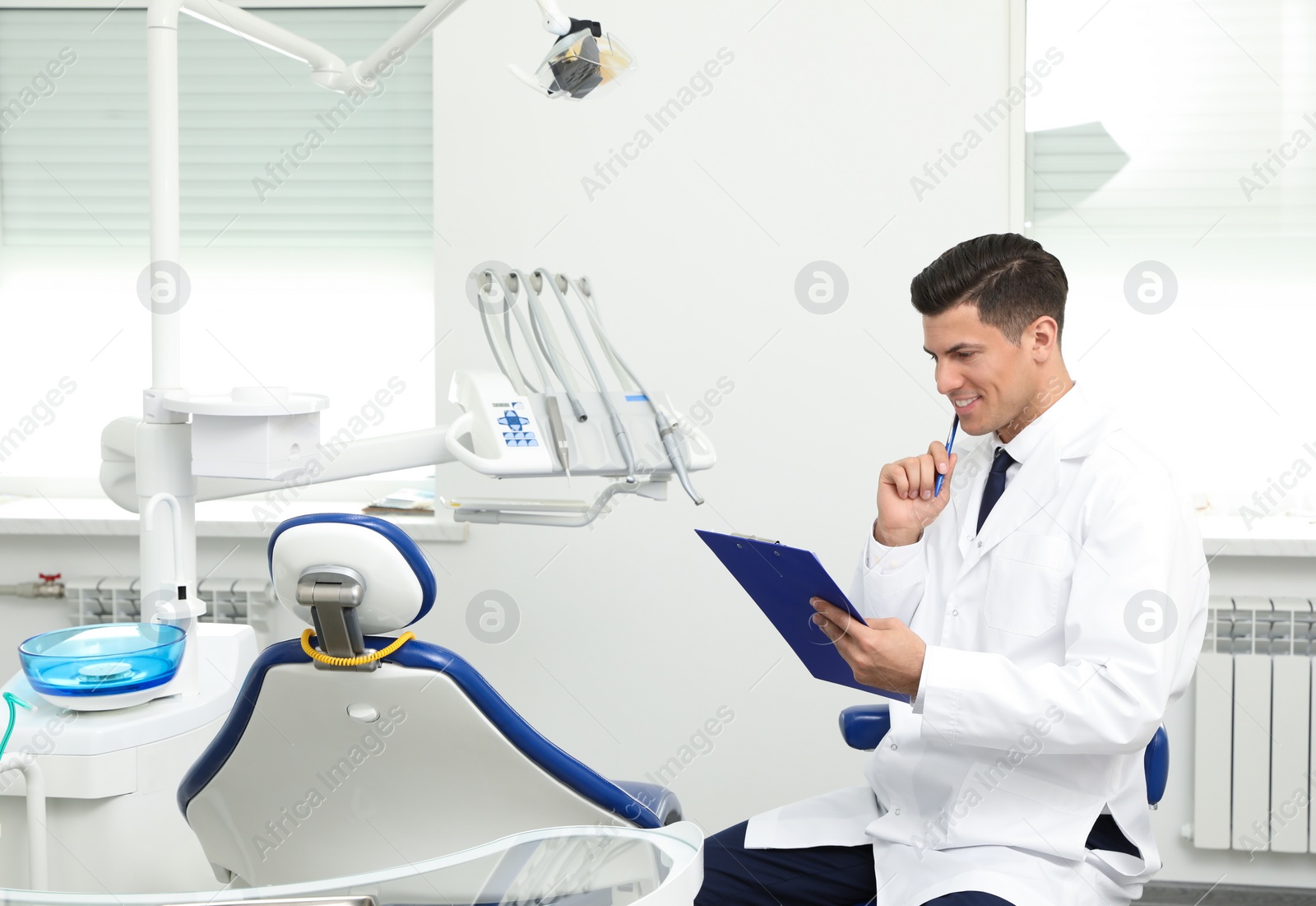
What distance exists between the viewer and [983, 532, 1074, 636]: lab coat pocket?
1482 mm

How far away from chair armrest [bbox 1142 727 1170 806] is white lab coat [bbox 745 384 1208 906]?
1 centimetres

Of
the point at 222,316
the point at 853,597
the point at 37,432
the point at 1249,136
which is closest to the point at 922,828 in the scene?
the point at 853,597

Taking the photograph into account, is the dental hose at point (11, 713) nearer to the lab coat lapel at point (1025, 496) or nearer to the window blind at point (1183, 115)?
the lab coat lapel at point (1025, 496)

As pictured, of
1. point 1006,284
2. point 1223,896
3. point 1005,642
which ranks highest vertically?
point 1006,284

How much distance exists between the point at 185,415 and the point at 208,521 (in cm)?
119

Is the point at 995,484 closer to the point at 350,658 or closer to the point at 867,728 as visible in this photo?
the point at 867,728

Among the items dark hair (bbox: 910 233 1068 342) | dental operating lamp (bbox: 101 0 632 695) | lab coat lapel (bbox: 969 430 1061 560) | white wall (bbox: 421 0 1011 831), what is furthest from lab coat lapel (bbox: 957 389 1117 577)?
white wall (bbox: 421 0 1011 831)

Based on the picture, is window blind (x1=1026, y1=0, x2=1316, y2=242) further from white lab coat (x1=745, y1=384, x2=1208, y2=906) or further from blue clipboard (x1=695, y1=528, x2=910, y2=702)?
blue clipboard (x1=695, y1=528, x2=910, y2=702)

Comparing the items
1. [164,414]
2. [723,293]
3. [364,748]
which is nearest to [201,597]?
[164,414]

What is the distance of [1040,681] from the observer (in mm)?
1348

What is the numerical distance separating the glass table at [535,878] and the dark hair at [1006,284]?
2.81ft

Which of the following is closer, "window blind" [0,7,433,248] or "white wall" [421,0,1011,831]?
"white wall" [421,0,1011,831]

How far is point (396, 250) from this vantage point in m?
2.89

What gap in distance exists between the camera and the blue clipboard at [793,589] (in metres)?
1.29
